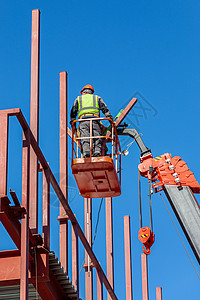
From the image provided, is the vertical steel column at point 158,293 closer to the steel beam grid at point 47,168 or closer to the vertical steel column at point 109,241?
the vertical steel column at point 109,241

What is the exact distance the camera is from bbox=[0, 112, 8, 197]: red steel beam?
12227 millimetres

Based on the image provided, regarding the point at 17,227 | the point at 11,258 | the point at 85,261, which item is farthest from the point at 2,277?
the point at 85,261

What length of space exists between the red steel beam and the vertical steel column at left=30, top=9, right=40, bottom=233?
186 centimetres

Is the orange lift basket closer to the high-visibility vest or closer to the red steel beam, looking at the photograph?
the high-visibility vest

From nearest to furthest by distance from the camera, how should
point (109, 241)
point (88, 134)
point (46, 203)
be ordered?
point (46, 203) → point (88, 134) → point (109, 241)

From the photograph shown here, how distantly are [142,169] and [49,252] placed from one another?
10129 mm

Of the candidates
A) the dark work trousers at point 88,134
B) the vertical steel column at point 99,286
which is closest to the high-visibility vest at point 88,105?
the dark work trousers at point 88,134

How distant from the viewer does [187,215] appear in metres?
22.4

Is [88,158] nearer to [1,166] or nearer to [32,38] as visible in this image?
[32,38]

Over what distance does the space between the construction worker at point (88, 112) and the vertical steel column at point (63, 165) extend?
0.35 metres

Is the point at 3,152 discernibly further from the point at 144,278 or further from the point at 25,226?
the point at 144,278

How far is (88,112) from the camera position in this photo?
1875 centimetres

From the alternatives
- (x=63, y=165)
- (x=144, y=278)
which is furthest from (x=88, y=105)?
(x=144, y=278)

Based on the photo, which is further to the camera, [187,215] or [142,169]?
[142,169]
